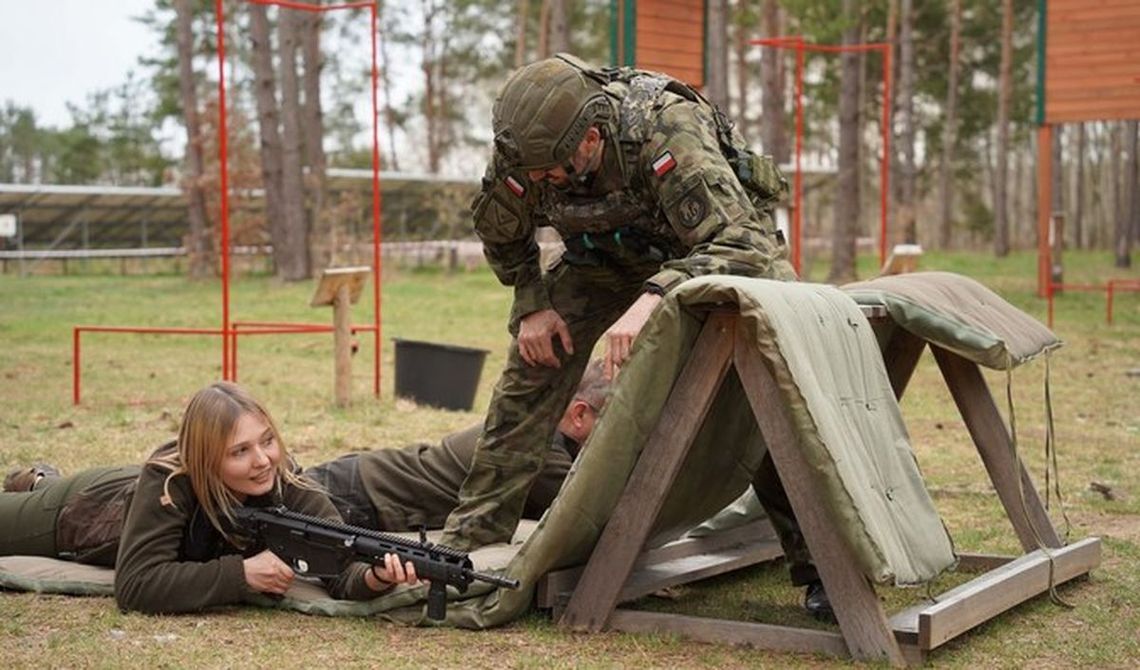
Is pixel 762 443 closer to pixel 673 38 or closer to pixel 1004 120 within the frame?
pixel 673 38

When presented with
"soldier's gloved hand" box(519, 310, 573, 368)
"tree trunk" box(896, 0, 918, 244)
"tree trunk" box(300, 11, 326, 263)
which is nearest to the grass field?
"soldier's gloved hand" box(519, 310, 573, 368)

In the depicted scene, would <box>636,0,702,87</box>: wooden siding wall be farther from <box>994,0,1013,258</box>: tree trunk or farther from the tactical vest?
<box>994,0,1013,258</box>: tree trunk

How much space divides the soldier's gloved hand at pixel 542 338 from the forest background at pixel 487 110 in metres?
15.6

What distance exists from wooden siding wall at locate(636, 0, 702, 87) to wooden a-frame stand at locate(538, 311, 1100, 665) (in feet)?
36.6

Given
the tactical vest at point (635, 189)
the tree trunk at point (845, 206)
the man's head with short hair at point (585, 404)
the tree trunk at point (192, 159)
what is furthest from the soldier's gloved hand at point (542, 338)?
the tree trunk at point (192, 159)

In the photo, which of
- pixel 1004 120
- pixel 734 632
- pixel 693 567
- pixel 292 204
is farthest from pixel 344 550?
pixel 1004 120

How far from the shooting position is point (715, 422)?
492cm

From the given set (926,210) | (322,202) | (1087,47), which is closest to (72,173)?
(322,202)

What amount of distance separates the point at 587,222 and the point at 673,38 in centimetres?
1170

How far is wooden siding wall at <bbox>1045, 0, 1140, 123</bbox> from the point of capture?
19.9 metres

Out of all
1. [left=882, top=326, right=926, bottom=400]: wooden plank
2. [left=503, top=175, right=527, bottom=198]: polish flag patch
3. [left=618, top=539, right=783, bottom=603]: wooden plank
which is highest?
[left=503, top=175, right=527, bottom=198]: polish flag patch

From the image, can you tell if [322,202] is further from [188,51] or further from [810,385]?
[810,385]

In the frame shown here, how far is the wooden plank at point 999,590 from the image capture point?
4.53 metres

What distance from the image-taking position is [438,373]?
1182 centimetres
